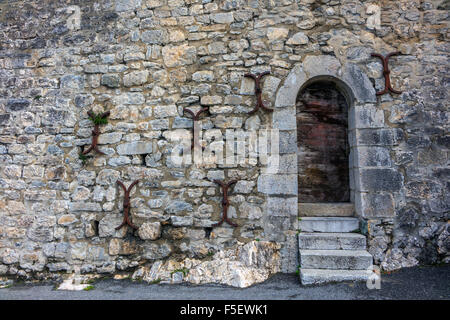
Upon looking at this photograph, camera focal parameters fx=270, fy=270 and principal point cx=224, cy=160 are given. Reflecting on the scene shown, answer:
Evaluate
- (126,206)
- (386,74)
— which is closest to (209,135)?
(126,206)

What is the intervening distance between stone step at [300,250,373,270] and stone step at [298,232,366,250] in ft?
0.26

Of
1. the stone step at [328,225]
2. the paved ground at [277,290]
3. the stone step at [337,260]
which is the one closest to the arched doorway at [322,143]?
the stone step at [328,225]

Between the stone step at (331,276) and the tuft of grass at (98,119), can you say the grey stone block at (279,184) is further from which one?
the tuft of grass at (98,119)

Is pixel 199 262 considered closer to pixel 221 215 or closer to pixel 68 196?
pixel 221 215

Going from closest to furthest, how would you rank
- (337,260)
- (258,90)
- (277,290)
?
1. (277,290)
2. (337,260)
3. (258,90)

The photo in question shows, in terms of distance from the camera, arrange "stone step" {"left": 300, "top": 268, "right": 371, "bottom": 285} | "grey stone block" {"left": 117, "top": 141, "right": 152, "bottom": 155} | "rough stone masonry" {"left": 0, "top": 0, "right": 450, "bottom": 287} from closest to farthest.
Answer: "stone step" {"left": 300, "top": 268, "right": 371, "bottom": 285}, "rough stone masonry" {"left": 0, "top": 0, "right": 450, "bottom": 287}, "grey stone block" {"left": 117, "top": 141, "right": 152, "bottom": 155}

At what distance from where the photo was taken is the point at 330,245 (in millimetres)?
3064

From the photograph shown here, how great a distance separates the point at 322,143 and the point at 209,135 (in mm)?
1481

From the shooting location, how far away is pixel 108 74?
362cm

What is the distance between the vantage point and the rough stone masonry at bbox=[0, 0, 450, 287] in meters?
3.17

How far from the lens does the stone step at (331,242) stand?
3.06m

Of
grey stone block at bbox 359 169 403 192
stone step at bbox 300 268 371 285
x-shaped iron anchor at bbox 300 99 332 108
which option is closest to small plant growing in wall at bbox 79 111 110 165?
x-shaped iron anchor at bbox 300 99 332 108

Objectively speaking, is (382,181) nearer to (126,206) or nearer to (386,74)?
(386,74)

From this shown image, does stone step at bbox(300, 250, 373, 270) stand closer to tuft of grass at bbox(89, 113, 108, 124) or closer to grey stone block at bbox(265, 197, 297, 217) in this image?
grey stone block at bbox(265, 197, 297, 217)
